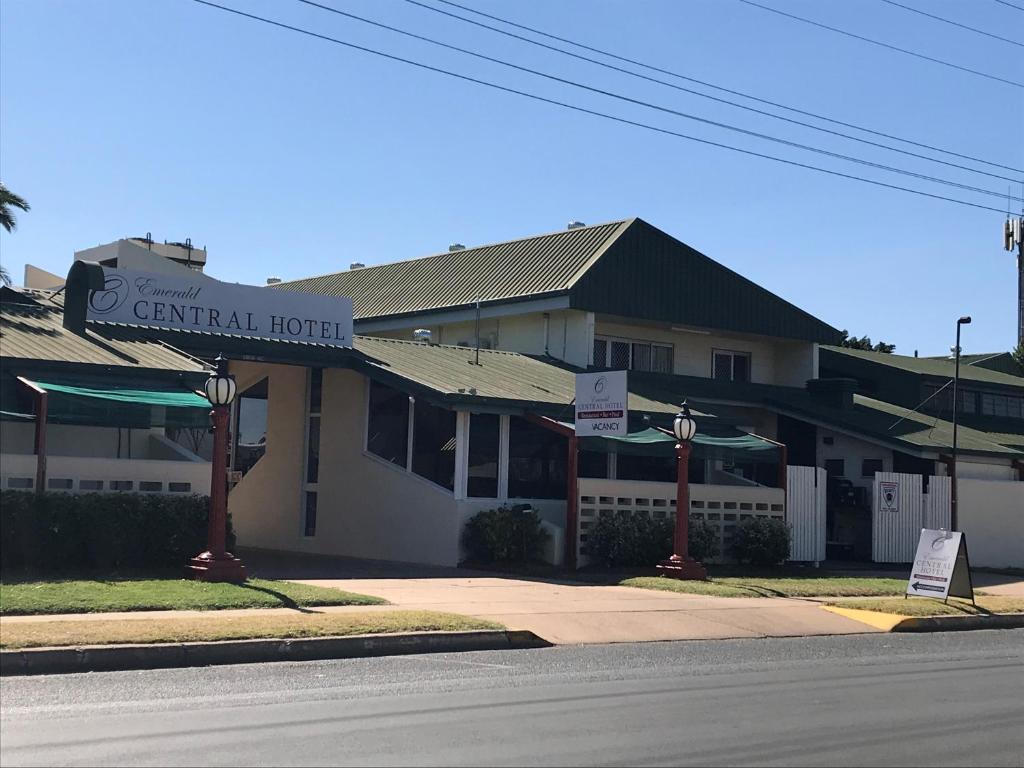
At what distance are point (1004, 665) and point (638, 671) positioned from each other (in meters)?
4.41

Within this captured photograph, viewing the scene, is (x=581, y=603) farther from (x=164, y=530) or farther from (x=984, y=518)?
(x=984, y=518)

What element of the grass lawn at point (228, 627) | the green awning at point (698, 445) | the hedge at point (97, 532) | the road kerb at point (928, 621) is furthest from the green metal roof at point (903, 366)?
the grass lawn at point (228, 627)

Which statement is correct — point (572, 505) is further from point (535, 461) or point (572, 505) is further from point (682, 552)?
point (682, 552)

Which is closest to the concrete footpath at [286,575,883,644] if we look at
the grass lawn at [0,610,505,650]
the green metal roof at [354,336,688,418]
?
the grass lawn at [0,610,505,650]

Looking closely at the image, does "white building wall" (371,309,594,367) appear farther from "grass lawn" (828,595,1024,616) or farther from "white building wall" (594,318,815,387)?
"grass lawn" (828,595,1024,616)

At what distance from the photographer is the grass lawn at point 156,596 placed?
14.0 metres

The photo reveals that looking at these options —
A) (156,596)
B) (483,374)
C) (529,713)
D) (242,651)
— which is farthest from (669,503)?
(529,713)

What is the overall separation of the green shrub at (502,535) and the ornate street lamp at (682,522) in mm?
2506

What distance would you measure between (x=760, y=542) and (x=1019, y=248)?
5236 cm

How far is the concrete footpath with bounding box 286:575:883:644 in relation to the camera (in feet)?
50.3

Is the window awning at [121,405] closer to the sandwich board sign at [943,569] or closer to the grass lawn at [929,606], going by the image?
the grass lawn at [929,606]

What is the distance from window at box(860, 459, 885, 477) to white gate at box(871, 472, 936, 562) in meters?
2.63

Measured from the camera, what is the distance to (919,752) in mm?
8602

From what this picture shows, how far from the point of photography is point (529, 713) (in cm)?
965
